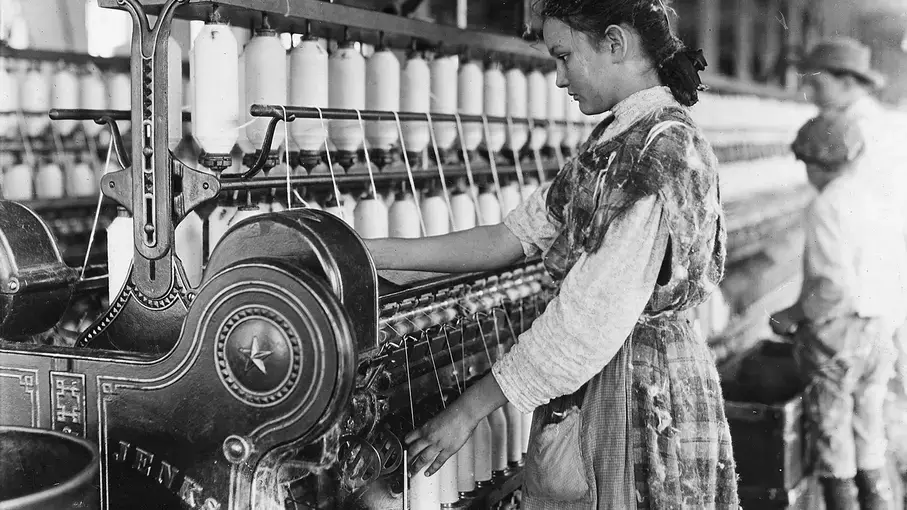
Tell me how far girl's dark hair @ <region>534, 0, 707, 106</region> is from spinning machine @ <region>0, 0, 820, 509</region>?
0.50 metres

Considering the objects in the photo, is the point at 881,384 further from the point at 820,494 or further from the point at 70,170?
the point at 70,170

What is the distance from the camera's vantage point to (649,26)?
1.81 m

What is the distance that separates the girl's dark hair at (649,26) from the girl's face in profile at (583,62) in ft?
0.06

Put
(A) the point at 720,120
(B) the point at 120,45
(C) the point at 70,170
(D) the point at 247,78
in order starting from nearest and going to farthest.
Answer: (D) the point at 247,78, (C) the point at 70,170, (B) the point at 120,45, (A) the point at 720,120

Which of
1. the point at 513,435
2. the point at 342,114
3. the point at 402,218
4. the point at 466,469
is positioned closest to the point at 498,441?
the point at 513,435

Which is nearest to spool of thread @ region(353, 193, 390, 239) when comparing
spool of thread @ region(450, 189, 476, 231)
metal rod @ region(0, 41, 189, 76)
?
spool of thread @ region(450, 189, 476, 231)

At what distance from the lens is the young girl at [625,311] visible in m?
1.71

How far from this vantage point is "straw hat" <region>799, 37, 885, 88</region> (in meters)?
3.97

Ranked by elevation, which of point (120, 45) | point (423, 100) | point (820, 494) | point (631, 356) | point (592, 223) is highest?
point (120, 45)

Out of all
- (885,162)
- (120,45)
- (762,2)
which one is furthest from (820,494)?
(762,2)

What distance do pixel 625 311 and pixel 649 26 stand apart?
52cm

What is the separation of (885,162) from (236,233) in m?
3.11

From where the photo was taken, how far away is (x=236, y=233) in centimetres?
151

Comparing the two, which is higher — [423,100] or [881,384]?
[423,100]
